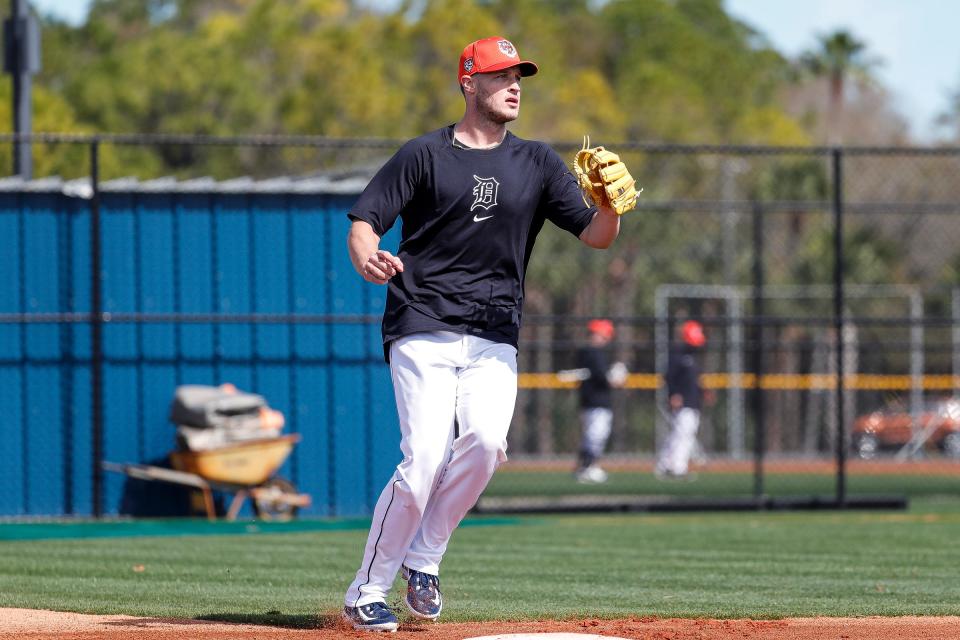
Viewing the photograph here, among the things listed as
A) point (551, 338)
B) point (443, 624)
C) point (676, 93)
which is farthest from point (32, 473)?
point (676, 93)

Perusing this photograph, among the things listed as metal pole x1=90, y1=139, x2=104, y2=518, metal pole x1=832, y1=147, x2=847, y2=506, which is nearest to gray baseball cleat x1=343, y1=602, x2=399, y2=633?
metal pole x1=90, y1=139, x2=104, y2=518

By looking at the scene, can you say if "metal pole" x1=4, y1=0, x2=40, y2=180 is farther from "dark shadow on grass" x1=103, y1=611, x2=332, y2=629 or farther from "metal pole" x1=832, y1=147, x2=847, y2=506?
"dark shadow on grass" x1=103, y1=611, x2=332, y2=629

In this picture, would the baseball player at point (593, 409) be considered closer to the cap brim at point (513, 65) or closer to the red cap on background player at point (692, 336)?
the red cap on background player at point (692, 336)

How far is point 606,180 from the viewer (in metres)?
6.30

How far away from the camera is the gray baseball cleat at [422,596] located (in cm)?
646

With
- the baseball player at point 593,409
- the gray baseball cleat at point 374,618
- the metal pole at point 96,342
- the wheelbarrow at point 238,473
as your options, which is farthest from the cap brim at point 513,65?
the baseball player at point 593,409

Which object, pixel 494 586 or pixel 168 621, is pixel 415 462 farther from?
pixel 494 586

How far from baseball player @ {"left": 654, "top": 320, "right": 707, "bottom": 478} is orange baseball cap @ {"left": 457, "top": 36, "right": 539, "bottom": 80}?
49.5 feet

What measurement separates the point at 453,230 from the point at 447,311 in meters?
0.34

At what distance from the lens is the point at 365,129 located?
121 ft

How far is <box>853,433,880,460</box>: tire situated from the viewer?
88.3 feet

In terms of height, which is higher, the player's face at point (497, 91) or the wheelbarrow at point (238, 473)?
the player's face at point (497, 91)

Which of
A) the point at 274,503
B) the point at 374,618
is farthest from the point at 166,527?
the point at 374,618

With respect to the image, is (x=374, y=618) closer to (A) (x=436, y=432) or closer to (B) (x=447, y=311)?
(A) (x=436, y=432)
